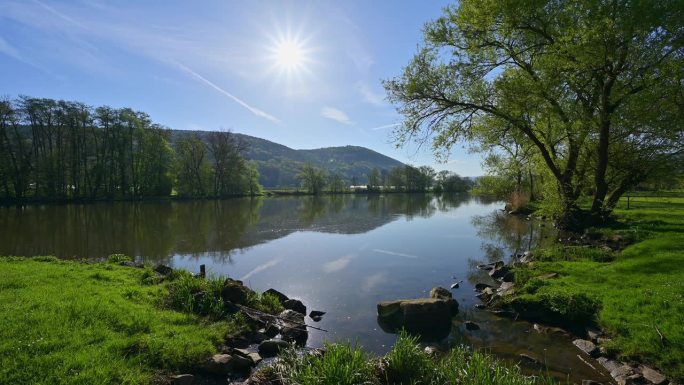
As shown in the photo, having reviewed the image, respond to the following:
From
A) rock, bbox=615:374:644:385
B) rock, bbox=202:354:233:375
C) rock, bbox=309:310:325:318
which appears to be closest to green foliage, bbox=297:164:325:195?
rock, bbox=309:310:325:318

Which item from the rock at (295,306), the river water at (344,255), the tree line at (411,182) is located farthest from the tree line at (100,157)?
the rock at (295,306)

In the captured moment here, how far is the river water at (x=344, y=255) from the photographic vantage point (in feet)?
35.2

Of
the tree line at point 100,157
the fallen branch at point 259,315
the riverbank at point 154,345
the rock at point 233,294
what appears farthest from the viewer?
the tree line at point 100,157

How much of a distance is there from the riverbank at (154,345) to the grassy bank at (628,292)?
2890mm

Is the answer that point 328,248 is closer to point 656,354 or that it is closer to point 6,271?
point 6,271

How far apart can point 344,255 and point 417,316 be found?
1137 centimetres

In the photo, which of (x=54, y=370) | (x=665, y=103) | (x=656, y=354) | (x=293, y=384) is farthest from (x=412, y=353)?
(x=665, y=103)

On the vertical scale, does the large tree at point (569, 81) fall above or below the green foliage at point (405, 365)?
above

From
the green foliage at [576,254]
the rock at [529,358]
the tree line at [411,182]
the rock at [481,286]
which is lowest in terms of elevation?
the rock at [529,358]

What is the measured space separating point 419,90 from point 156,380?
19.5m

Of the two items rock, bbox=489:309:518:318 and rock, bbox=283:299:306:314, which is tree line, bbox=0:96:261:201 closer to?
rock, bbox=283:299:306:314

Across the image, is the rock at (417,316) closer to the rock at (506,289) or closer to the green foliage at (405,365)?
the rock at (506,289)

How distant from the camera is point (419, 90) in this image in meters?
21.9

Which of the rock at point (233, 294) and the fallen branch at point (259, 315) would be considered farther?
the rock at point (233, 294)
